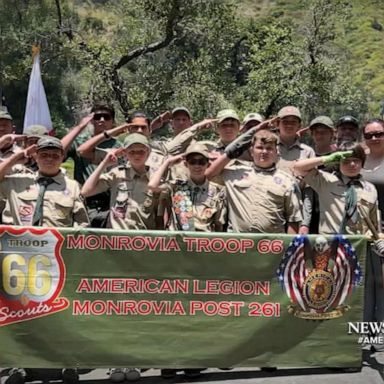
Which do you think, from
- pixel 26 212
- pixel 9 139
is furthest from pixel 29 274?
pixel 9 139

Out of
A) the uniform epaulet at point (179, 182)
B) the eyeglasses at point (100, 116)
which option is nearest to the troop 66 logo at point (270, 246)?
the uniform epaulet at point (179, 182)

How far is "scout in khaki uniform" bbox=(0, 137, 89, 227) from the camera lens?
4.93 meters

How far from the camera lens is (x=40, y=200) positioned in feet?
Answer: 16.1

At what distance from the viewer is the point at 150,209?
17.4 ft

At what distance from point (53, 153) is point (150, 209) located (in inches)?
37.2

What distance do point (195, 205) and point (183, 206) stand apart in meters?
0.10

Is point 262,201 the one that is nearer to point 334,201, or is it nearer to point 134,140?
point 334,201

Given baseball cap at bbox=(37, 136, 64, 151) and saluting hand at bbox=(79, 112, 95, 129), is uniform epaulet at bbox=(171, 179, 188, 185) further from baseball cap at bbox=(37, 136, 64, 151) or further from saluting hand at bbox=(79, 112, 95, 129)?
saluting hand at bbox=(79, 112, 95, 129)

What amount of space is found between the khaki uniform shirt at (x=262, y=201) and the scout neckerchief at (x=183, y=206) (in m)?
0.35

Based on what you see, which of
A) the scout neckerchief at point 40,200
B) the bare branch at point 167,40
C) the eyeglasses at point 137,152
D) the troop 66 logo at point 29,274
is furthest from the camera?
the bare branch at point 167,40

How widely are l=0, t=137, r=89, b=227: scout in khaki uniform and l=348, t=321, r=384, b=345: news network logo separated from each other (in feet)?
7.65

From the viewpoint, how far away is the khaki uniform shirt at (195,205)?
16.9ft

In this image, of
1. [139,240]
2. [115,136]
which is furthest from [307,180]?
[115,136]

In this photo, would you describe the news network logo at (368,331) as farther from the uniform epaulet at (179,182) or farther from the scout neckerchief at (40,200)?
the scout neckerchief at (40,200)
